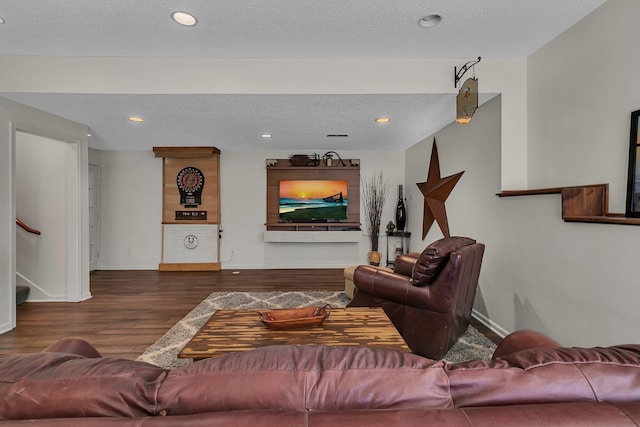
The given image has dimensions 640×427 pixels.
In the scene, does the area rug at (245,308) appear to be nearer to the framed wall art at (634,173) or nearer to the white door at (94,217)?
the framed wall art at (634,173)

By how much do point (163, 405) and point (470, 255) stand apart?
2.23m

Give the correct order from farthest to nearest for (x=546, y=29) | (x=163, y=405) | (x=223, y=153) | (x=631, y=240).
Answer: (x=223, y=153) < (x=546, y=29) < (x=631, y=240) < (x=163, y=405)

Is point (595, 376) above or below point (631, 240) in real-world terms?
below

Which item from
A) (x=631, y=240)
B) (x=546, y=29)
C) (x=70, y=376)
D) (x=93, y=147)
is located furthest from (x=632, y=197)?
(x=93, y=147)

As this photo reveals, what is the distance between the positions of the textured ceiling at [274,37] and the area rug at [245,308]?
7.27 feet

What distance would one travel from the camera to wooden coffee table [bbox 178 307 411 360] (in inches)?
63.1

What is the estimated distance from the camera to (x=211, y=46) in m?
2.50

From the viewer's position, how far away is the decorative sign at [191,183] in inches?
218

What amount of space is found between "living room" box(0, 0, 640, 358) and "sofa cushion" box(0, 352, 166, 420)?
2.34 metres

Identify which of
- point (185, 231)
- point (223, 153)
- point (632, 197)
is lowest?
point (185, 231)

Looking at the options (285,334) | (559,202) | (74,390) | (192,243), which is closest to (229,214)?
(192,243)

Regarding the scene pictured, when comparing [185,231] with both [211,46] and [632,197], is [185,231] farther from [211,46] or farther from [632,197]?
[632,197]

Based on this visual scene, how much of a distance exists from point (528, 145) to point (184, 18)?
2.98 m

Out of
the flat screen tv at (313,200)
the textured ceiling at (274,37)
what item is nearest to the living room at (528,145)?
the textured ceiling at (274,37)
